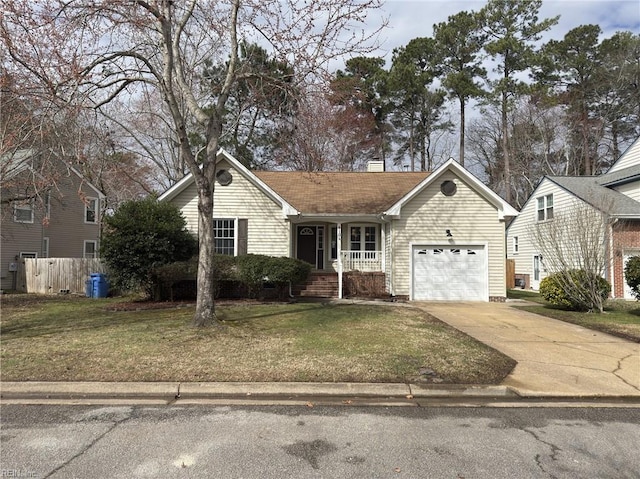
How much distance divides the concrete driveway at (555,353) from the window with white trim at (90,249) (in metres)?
21.8

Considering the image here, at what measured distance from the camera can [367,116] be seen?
3102 cm

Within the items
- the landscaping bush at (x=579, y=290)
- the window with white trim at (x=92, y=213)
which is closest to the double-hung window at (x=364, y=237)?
the landscaping bush at (x=579, y=290)

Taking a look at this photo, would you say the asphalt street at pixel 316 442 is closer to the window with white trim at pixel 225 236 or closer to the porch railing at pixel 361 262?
the window with white trim at pixel 225 236

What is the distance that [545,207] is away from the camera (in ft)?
78.4

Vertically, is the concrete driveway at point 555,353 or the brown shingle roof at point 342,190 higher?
the brown shingle roof at point 342,190

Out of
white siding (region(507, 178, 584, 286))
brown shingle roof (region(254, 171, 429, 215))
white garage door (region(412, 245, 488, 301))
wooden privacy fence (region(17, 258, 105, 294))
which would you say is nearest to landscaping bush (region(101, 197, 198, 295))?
brown shingle roof (region(254, 171, 429, 215))

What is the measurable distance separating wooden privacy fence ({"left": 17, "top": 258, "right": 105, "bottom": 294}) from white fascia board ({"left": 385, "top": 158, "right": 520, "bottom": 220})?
1290 centimetres

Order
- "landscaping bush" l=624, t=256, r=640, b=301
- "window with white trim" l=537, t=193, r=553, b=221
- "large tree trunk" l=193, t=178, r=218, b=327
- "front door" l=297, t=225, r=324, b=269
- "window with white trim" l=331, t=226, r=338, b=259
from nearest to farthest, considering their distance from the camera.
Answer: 1. "large tree trunk" l=193, t=178, r=218, b=327
2. "landscaping bush" l=624, t=256, r=640, b=301
3. "window with white trim" l=331, t=226, r=338, b=259
4. "front door" l=297, t=225, r=324, b=269
5. "window with white trim" l=537, t=193, r=553, b=221

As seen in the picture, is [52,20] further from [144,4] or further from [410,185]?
[410,185]

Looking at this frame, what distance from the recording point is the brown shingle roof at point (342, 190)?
17453mm

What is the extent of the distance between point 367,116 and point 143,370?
27566 millimetres

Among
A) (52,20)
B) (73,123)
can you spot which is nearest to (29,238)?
(73,123)

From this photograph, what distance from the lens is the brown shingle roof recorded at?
687 inches

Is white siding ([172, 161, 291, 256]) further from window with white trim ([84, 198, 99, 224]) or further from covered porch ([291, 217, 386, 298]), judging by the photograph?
window with white trim ([84, 198, 99, 224])
